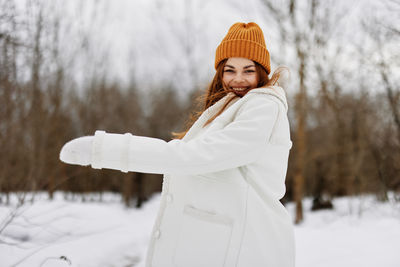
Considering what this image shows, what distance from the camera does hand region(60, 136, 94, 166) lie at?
42.4 inches

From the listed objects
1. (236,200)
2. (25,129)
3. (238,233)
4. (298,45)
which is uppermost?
(298,45)

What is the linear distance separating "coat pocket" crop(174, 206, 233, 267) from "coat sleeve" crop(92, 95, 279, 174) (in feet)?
0.70

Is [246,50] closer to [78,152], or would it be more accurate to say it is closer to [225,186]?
[225,186]

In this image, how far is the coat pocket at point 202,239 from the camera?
1.26 meters

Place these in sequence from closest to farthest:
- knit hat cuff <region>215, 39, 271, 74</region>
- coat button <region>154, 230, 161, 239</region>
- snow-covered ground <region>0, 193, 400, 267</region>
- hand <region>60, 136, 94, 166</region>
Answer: hand <region>60, 136, 94, 166</region>
coat button <region>154, 230, 161, 239</region>
knit hat cuff <region>215, 39, 271, 74</region>
snow-covered ground <region>0, 193, 400, 267</region>

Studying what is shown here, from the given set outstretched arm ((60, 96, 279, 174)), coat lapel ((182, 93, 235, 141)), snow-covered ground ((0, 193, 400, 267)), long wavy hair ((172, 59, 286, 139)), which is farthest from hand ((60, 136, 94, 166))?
snow-covered ground ((0, 193, 400, 267))

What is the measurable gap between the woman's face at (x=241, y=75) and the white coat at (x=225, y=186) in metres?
0.19

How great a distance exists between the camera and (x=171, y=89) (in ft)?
55.0

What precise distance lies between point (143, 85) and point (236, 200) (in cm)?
1772

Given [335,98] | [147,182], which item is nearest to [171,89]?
[147,182]

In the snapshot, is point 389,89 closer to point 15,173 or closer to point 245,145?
point 245,145

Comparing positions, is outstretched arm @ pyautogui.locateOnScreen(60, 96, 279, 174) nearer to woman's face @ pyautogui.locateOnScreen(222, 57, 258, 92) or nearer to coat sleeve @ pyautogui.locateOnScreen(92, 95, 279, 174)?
coat sleeve @ pyautogui.locateOnScreen(92, 95, 279, 174)

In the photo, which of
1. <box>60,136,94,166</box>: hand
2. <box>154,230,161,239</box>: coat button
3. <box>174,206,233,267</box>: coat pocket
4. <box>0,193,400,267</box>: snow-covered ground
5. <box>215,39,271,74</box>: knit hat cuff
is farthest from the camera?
<box>0,193,400,267</box>: snow-covered ground

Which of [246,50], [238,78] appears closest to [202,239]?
[238,78]
